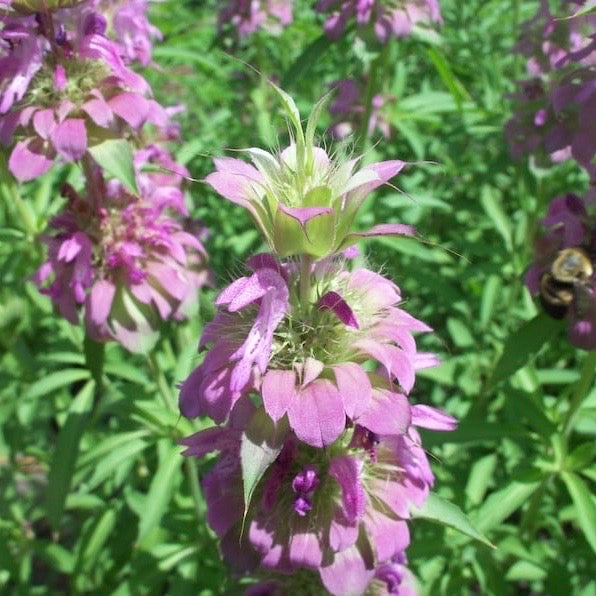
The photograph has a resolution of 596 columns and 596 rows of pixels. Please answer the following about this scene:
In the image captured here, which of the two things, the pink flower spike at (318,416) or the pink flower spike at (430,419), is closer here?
the pink flower spike at (318,416)

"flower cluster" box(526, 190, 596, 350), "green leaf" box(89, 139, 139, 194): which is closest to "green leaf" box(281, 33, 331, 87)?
"green leaf" box(89, 139, 139, 194)

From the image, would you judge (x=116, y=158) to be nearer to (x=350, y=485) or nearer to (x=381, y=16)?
(x=350, y=485)

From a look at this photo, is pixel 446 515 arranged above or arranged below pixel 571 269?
below

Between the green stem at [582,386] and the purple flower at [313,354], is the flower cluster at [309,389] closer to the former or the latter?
the purple flower at [313,354]

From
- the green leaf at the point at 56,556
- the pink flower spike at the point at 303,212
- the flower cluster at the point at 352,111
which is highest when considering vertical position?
the pink flower spike at the point at 303,212

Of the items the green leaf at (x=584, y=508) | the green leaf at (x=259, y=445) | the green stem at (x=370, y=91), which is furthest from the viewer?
→ the green stem at (x=370, y=91)

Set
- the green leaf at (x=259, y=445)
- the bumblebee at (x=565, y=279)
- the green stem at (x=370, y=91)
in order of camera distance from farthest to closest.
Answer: the green stem at (x=370, y=91) → the bumblebee at (x=565, y=279) → the green leaf at (x=259, y=445)

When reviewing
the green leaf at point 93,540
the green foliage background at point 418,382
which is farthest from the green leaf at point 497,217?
the green leaf at point 93,540

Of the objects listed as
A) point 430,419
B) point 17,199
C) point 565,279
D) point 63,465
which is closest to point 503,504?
point 565,279
